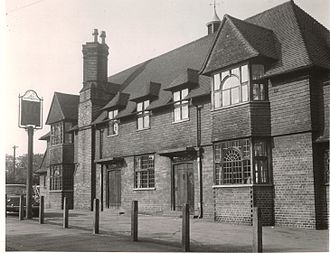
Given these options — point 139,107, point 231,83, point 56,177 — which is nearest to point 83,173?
point 56,177

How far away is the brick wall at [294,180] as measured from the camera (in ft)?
50.2

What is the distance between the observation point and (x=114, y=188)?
2591 cm

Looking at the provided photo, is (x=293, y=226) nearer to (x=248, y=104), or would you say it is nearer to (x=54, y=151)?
(x=248, y=104)

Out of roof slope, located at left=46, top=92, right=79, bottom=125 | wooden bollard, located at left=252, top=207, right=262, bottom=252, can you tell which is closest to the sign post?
wooden bollard, located at left=252, top=207, right=262, bottom=252

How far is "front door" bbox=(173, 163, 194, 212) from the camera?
2036 cm

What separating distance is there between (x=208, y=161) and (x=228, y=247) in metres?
8.41

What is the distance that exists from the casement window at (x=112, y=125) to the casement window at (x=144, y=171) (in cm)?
274

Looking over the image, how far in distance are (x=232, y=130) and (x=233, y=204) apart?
287 centimetres

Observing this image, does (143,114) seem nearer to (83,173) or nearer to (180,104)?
(180,104)

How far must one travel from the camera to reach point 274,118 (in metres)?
16.6

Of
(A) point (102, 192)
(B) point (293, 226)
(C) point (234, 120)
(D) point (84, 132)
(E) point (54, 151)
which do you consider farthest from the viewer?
(E) point (54, 151)

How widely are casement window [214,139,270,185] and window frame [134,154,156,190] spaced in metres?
5.44

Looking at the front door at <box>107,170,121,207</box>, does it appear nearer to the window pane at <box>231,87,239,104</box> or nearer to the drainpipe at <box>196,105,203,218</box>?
the drainpipe at <box>196,105,203,218</box>

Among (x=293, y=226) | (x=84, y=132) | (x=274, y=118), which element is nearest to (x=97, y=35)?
(x=84, y=132)
